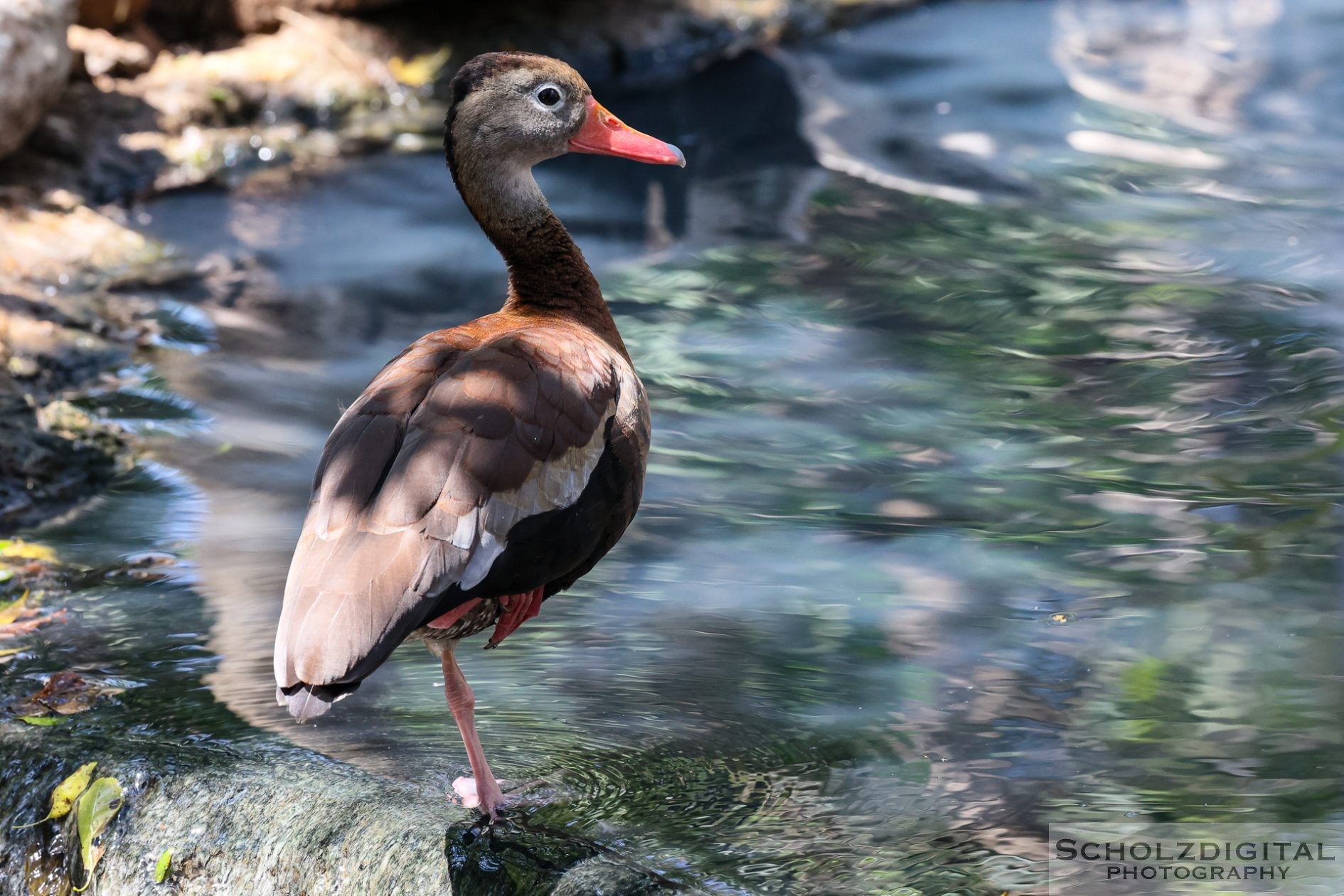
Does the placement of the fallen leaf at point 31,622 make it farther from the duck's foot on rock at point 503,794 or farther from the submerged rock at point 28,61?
the submerged rock at point 28,61

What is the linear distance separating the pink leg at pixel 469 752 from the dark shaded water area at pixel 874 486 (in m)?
0.08

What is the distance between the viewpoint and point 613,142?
4070 mm

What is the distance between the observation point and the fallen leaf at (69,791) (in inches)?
127

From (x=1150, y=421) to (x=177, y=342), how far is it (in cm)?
407

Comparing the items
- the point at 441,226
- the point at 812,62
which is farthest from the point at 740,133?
the point at 441,226

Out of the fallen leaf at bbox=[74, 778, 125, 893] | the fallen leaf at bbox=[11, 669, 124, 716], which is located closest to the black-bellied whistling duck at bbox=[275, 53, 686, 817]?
the fallen leaf at bbox=[74, 778, 125, 893]

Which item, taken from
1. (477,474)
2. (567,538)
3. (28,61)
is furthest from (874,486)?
(28,61)

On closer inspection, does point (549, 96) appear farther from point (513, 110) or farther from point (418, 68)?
point (418, 68)

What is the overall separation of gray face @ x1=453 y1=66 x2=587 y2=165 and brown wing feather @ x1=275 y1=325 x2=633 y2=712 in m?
0.70

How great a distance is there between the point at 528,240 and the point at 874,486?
180cm

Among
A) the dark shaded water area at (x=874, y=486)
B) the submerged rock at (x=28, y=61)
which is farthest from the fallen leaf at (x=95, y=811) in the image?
the submerged rock at (x=28, y=61)

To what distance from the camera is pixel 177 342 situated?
21.0 feet

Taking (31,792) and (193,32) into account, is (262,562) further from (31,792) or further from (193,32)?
(193,32)

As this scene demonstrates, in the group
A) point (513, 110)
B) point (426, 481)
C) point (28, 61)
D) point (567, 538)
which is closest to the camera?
point (426, 481)
